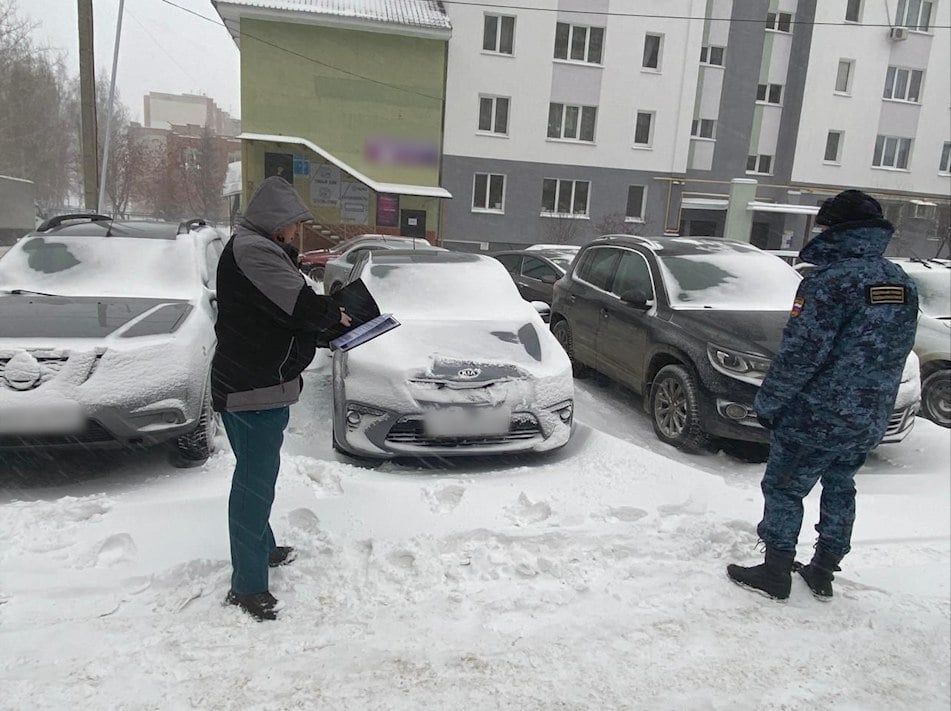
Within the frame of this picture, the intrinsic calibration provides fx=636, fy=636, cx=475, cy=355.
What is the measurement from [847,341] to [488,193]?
923 inches

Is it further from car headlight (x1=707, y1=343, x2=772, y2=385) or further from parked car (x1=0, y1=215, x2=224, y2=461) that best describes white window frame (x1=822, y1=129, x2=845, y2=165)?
parked car (x1=0, y1=215, x2=224, y2=461)

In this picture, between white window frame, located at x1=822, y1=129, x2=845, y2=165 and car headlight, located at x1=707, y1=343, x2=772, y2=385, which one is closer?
car headlight, located at x1=707, y1=343, x2=772, y2=385

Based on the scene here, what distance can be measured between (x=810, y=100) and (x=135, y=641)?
31.2 metres

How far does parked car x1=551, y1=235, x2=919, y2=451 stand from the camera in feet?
15.5

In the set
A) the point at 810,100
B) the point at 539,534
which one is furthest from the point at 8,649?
the point at 810,100

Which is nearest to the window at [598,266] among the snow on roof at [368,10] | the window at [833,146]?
the snow on roof at [368,10]

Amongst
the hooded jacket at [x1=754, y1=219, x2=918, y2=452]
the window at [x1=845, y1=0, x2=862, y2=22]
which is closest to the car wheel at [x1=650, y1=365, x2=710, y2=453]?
the hooded jacket at [x1=754, y1=219, x2=918, y2=452]

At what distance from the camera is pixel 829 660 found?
99.5 inches

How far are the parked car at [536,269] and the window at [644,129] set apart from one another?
1681cm

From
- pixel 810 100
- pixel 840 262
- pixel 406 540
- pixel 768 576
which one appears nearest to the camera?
pixel 840 262

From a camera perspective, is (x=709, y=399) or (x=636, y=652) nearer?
(x=636, y=652)

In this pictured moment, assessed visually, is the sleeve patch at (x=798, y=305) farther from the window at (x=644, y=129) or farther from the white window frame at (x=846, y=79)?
the white window frame at (x=846, y=79)

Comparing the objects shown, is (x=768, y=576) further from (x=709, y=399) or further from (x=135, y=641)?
(x=135, y=641)

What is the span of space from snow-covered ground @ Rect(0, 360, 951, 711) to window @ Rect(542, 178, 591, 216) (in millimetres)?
22801
